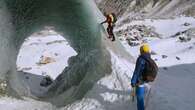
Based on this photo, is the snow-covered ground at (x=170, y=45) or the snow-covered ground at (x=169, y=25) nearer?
the snow-covered ground at (x=170, y=45)

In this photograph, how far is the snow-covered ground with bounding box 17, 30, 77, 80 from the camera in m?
21.4

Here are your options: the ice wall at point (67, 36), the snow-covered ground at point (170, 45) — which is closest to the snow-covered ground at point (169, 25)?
the snow-covered ground at point (170, 45)

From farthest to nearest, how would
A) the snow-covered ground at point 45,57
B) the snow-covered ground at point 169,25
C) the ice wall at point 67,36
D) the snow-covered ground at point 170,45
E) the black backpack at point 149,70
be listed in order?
the snow-covered ground at point 169,25 < the snow-covered ground at point 45,57 < the snow-covered ground at point 170,45 < the ice wall at point 67,36 < the black backpack at point 149,70

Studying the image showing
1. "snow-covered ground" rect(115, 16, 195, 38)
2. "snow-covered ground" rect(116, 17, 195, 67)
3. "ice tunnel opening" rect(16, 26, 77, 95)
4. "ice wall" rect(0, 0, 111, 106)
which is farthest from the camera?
"snow-covered ground" rect(115, 16, 195, 38)

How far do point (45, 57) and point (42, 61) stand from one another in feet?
1.40

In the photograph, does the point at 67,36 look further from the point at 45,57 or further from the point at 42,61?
the point at 45,57

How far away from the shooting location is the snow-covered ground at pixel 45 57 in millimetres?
21398

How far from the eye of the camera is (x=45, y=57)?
2327 cm

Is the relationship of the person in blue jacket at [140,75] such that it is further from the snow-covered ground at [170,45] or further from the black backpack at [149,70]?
the snow-covered ground at [170,45]

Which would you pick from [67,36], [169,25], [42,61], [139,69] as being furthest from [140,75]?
[169,25]

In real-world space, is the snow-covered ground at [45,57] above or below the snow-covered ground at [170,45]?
above

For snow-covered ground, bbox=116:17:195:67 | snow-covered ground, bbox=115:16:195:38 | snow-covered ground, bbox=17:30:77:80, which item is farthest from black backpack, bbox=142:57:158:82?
snow-covered ground, bbox=115:16:195:38

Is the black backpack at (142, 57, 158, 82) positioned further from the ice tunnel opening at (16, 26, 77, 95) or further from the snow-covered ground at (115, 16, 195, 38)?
the snow-covered ground at (115, 16, 195, 38)

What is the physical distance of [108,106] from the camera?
12195 millimetres
